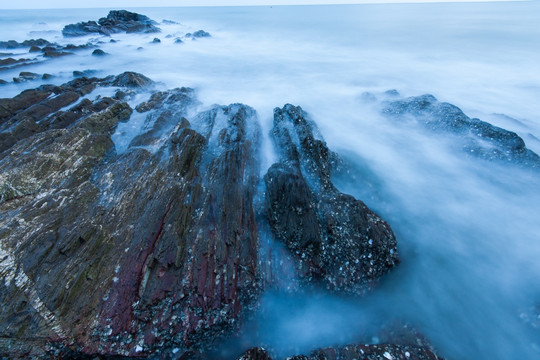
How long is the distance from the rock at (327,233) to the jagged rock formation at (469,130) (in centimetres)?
766

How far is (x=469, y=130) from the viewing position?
12.2 m

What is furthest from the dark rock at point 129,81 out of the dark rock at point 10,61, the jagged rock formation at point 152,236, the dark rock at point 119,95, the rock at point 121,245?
the dark rock at point 10,61

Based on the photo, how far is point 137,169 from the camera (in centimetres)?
832

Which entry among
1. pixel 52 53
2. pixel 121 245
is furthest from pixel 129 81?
pixel 52 53

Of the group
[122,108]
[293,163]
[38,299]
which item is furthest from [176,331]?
[122,108]

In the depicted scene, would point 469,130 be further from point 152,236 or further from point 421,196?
point 152,236

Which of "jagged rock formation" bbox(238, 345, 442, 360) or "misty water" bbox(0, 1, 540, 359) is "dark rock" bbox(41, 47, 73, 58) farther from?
"jagged rock formation" bbox(238, 345, 442, 360)

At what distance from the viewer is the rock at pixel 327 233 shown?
682cm

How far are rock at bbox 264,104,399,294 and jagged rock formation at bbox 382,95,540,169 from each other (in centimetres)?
766

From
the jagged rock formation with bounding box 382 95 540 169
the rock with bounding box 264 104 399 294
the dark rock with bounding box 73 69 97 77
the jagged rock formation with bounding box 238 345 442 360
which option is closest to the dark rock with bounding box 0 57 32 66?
the dark rock with bounding box 73 69 97 77

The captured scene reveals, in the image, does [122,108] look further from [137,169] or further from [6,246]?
[6,246]

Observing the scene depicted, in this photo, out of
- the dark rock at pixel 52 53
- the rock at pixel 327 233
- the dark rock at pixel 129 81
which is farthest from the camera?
the dark rock at pixel 52 53

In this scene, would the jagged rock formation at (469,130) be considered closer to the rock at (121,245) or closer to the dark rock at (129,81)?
the rock at (121,245)

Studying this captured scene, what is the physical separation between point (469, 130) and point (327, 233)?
10.3 m
